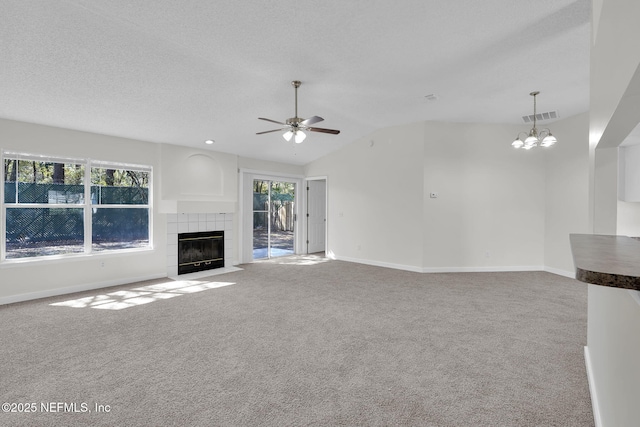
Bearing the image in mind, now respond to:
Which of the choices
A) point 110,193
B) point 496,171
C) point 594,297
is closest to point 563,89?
point 496,171

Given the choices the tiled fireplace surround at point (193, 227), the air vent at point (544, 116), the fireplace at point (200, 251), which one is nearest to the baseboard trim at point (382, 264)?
the tiled fireplace surround at point (193, 227)

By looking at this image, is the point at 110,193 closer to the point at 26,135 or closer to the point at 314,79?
the point at 26,135

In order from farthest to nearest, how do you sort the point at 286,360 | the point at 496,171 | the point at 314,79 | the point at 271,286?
the point at 496,171
the point at 271,286
the point at 314,79
the point at 286,360

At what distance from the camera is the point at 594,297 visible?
222 centimetres

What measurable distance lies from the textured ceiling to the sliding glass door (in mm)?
2499

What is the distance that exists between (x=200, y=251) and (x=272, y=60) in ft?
13.4

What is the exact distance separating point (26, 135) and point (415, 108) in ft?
18.5

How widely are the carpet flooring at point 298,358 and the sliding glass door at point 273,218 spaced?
9.60 feet

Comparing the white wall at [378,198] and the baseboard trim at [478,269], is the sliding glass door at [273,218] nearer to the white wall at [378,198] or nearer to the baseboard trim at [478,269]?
the white wall at [378,198]

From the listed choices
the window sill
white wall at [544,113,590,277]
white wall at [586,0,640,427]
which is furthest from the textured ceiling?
the window sill

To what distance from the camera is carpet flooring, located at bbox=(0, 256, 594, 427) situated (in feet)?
6.40

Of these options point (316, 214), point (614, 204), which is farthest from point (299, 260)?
point (614, 204)

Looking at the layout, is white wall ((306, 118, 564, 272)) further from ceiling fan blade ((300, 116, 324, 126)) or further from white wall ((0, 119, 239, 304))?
white wall ((0, 119, 239, 304))

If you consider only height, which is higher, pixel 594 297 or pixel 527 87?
pixel 527 87
